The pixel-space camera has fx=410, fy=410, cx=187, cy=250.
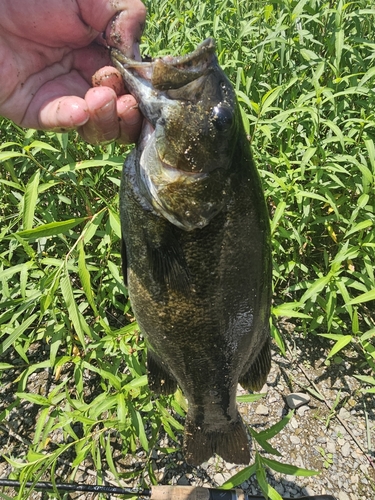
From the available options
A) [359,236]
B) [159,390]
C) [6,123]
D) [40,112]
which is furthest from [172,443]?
[6,123]

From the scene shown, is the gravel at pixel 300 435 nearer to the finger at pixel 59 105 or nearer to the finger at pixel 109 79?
the finger at pixel 59 105

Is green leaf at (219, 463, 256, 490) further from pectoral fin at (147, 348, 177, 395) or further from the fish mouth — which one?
the fish mouth

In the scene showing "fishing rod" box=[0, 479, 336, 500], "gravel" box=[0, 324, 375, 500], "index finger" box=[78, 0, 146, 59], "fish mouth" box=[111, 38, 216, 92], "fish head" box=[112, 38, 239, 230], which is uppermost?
"index finger" box=[78, 0, 146, 59]

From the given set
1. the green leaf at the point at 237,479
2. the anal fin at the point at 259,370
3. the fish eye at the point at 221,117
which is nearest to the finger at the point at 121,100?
the fish eye at the point at 221,117

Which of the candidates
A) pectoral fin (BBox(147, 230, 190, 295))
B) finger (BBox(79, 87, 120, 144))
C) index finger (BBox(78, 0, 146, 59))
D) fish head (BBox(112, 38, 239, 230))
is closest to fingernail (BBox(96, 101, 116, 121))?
finger (BBox(79, 87, 120, 144))

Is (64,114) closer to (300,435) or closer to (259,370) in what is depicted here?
(259,370)

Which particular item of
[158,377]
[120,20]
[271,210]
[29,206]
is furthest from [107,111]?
[271,210]
